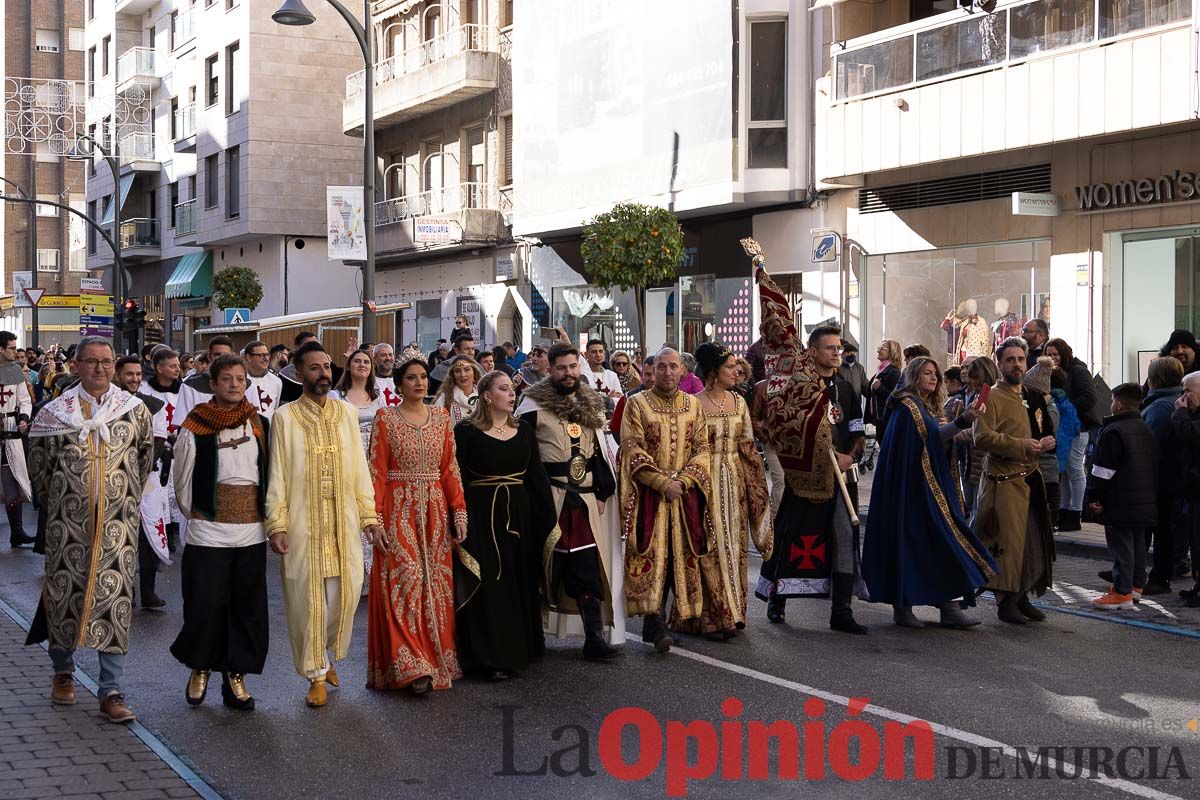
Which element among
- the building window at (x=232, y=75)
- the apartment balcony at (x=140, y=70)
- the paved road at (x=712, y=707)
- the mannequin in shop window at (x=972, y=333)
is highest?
the apartment balcony at (x=140, y=70)

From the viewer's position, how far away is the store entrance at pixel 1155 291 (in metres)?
18.7

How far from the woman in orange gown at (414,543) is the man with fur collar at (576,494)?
785mm

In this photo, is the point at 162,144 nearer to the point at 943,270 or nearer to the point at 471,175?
the point at 471,175

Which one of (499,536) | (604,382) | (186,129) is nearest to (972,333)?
(604,382)

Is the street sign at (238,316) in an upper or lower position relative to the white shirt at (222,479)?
upper

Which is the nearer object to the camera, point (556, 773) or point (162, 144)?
point (556, 773)

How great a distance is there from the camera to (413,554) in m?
7.83

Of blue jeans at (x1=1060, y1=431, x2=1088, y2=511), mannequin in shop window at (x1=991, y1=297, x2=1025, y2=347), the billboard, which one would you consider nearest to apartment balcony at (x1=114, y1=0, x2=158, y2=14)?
the billboard

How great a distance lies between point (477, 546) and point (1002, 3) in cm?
1466

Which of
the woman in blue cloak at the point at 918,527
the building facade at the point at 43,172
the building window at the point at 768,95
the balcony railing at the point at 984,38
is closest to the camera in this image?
the woman in blue cloak at the point at 918,527

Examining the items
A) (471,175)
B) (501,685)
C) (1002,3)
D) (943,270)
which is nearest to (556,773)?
(501,685)

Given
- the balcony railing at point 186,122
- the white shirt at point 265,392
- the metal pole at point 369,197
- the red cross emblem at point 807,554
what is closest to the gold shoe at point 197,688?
the red cross emblem at point 807,554

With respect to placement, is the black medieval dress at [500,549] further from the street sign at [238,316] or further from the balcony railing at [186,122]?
the balcony railing at [186,122]

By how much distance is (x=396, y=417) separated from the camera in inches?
314
